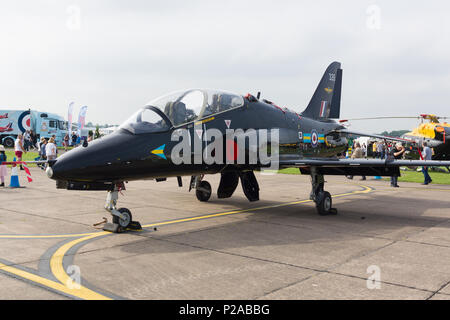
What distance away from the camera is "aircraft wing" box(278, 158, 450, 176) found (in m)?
8.60

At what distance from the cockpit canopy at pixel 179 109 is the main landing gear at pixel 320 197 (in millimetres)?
2836

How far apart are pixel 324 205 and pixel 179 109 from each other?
430cm

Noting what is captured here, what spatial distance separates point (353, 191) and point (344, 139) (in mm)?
2525

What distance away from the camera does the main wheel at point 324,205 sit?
30.6 feet

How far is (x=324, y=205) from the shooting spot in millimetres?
9367

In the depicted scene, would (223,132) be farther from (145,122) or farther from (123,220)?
(123,220)

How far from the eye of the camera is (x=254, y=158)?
29.4 feet

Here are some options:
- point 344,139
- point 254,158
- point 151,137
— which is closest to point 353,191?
point 344,139

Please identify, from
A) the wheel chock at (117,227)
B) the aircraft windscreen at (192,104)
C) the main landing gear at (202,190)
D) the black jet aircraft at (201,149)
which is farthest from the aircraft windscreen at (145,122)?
the main landing gear at (202,190)

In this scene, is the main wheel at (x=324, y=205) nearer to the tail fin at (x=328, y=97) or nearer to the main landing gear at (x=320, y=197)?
the main landing gear at (x=320, y=197)

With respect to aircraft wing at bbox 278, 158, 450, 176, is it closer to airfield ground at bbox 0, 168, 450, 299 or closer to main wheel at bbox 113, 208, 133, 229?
airfield ground at bbox 0, 168, 450, 299

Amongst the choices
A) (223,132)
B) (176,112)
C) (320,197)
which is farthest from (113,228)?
(320,197)

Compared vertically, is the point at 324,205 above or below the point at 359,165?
below
